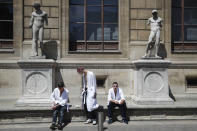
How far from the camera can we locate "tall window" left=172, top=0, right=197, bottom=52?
1340cm

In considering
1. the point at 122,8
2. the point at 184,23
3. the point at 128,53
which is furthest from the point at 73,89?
the point at 184,23

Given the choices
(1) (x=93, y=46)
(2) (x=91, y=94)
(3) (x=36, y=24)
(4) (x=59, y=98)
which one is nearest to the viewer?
(4) (x=59, y=98)

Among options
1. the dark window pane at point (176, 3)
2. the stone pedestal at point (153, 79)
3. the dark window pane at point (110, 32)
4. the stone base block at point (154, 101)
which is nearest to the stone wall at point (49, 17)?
the dark window pane at point (110, 32)

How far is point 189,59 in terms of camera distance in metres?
12.9

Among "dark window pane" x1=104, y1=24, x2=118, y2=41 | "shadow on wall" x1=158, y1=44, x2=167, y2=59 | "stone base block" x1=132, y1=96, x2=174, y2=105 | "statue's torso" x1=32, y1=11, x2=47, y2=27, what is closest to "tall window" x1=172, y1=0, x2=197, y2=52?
"shadow on wall" x1=158, y1=44, x2=167, y2=59

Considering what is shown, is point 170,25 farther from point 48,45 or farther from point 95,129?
point 95,129

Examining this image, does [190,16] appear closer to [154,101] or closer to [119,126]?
[154,101]

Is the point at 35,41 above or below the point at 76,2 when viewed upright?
below

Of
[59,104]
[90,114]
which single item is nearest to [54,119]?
[59,104]

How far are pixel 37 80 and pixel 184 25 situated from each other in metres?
7.86

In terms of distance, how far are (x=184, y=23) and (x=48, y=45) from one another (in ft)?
22.7

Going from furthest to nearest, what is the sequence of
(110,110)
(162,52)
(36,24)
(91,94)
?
1. (162,52)
2. (36,24)
3. (91,94)
4. (110,110)

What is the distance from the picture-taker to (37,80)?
10.6 meters

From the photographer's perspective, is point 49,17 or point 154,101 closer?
point 154,101
